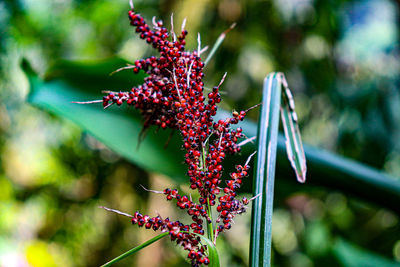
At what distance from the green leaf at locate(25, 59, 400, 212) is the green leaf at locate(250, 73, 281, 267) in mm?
154

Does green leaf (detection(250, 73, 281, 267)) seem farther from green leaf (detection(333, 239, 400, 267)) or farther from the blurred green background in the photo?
the blurred green background

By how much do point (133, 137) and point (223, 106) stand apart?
88 cm

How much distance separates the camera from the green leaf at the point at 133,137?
438 mm

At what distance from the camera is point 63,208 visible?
1444mm

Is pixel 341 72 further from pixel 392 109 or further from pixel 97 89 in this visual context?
pixel 97 89

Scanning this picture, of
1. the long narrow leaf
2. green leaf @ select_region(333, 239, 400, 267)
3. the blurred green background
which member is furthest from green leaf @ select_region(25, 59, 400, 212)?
the blurred green background

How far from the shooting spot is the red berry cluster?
228 mm

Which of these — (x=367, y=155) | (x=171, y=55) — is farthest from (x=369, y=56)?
(x=171, y=55)

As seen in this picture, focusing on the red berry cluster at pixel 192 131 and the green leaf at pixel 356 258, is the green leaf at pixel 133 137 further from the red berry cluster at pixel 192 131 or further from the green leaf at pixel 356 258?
the green leaf at pixel 356 258

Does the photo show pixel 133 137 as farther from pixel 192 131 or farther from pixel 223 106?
pixel 223 106

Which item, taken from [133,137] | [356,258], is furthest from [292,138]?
[356,258]

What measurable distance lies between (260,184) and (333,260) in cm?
66

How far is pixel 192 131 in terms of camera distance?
237mm

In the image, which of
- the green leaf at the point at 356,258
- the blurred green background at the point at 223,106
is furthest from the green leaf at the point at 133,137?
the blurred green background at the point at 223,106
